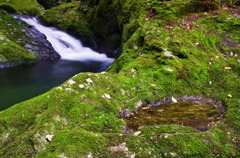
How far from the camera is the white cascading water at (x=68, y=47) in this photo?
1347cm

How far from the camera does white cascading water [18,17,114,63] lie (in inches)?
530

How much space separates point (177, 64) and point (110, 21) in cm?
948

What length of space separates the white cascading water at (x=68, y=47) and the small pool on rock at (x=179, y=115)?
977 centimetres

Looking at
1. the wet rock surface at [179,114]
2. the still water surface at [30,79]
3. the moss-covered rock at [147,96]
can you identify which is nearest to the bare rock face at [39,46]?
the still water surface at [30,79]

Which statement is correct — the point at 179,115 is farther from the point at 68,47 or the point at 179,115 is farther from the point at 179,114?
the point at 68,47

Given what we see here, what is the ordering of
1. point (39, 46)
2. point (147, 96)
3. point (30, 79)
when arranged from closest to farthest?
point (147, 96) < point (30, 79) < point (39, 46)

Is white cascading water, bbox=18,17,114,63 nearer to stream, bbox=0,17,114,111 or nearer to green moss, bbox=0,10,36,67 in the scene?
stream, bbox=0,17,114,111

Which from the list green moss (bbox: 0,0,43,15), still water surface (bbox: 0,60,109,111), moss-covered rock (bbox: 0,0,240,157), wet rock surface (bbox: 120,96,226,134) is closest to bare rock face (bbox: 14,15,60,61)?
still water surface (bbox: 0,60,109,111)

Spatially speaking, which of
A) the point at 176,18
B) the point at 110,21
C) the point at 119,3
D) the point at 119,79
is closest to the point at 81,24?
the point at 110,21

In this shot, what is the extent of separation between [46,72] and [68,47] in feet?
20.0

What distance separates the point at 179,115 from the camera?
10.6 feet

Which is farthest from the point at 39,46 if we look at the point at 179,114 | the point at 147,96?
the point at 179,114

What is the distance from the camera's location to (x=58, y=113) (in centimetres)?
247

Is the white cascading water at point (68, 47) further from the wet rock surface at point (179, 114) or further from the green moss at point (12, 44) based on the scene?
the wet rock surface at point (179, 114)
